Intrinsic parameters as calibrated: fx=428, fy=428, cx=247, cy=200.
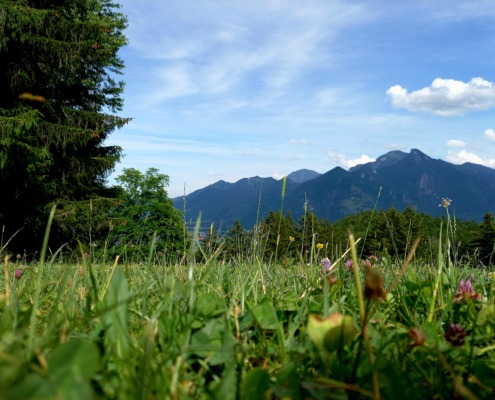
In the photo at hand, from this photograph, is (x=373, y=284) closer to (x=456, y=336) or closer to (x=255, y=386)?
(x=255, y=386)

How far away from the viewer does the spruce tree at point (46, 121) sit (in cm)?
1345

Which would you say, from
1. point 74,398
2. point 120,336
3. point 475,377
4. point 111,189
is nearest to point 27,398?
point 74,398

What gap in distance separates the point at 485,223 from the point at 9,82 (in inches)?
2228

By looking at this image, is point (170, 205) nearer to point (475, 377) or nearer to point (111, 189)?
point (111, 189)

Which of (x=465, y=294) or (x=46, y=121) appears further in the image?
(x=46, y=121)

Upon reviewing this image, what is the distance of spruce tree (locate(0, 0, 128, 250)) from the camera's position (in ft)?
44.1

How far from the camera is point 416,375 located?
1.03 metres

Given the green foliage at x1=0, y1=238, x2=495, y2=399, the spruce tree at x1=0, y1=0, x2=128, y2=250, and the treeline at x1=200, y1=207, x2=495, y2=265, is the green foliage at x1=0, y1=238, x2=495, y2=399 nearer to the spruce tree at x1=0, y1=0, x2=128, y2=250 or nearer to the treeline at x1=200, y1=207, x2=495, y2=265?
the treeline at x1=200, y1=207, x2=495, y2=265

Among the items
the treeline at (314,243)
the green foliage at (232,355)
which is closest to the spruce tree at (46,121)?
the treeline at (314,243)

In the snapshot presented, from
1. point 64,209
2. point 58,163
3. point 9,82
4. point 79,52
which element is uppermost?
point 79,52

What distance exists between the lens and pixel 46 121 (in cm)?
1648

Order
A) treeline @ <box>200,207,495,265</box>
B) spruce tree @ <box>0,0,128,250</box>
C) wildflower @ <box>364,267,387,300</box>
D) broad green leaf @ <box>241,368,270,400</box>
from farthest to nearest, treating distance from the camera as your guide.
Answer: spruce tree @ <box>0,0,128,250</box> < treeline @ <box>200,207,495,265</box> < broad green leaf @ <box>241,368,270,400</box> < wildflower @ <box>364,267,387,300</box>

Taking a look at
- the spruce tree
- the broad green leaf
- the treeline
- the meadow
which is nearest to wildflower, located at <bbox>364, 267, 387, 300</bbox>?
the meadow

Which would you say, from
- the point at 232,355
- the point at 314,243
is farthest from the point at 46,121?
the point at 232,355
